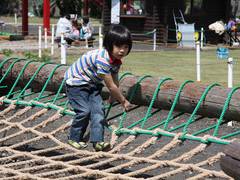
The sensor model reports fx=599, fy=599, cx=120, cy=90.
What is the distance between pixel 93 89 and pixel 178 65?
9443mm

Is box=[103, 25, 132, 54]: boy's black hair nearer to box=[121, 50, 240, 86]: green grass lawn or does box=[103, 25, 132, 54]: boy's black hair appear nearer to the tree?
box=[121, 50, 240, 86]: green grass lawn

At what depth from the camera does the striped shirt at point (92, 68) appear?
445cm

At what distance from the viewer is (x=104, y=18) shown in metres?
23.2

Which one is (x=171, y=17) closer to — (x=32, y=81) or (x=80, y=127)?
(x=32, y=81)

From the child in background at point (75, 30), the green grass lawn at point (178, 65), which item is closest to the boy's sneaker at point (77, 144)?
the green grass lawn at point (178, 65)

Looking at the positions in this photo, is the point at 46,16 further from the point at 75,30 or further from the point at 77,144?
the point at 77,144

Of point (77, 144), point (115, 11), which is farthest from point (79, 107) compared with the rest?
point (115, 11)

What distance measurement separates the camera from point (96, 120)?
4641 mm

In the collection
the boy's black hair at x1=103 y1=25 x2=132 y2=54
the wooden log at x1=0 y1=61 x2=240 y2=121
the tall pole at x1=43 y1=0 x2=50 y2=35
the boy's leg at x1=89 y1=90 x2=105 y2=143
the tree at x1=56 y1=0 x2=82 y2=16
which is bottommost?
the boy's leg at x1=89 y1=90 x2=105 y2=143

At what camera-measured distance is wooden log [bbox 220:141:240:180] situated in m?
2.82

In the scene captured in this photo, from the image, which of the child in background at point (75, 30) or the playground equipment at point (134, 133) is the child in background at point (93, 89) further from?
the child in background at point (75, 30)

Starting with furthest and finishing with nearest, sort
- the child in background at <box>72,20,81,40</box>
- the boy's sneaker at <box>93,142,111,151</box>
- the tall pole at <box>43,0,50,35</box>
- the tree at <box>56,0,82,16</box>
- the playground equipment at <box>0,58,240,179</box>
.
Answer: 1. the tree at <box>56,0,82,16</box>
2. the tall pole at <box>43,0,50,35</box>
3. the child in background at <box>72,20,81,40</box>
4. the boy's sneaker at <box>93,142,111,151</box>
5. the playground equipment at <box>0,58,240,179</box>

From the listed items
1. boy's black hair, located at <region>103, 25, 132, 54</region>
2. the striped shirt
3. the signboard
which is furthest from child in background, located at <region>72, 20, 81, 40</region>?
boy's black hair, located at <region>103, 25, 132, 54</region>

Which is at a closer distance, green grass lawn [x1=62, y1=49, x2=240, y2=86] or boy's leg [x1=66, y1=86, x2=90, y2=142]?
boy's leg [x1=66, y1=86, x2=90, y2=142]
